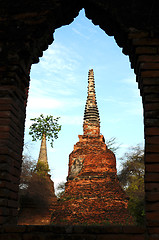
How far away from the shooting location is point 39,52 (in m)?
4.94

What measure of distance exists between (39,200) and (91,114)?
7.64 metres

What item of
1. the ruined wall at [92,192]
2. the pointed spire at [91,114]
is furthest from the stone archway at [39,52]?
the pointed spire at [91,114]

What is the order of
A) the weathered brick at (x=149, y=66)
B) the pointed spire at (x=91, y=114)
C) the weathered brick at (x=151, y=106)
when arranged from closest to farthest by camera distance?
the weathered brick at (x=151, y=106) < the weathered brick at (x=149, y=66) < the pointed spire at (x=91, y=114)

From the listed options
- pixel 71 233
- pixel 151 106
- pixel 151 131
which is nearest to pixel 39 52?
pixel 151 106

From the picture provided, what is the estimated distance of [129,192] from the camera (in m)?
20.8

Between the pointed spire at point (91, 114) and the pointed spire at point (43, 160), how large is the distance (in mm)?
5366

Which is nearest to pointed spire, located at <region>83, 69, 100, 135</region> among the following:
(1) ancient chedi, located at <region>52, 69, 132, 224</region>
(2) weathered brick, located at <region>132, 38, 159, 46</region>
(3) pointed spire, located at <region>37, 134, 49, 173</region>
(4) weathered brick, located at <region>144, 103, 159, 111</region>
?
(1) ancient chedi, located at <region>52, 69, 132, 224</region>

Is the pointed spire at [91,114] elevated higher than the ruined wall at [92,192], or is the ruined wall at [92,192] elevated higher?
the pointed spire at [91,114]

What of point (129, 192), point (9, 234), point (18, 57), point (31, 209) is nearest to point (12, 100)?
point (18, 57)

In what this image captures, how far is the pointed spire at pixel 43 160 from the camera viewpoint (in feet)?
72.1

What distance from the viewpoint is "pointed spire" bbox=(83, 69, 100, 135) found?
64.3ft

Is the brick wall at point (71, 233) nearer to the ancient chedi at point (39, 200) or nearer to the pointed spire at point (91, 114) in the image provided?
the ancient chedi at point (39, 200)

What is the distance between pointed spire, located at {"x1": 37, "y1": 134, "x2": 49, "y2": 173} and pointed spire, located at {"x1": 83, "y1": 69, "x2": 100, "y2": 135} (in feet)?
17.6

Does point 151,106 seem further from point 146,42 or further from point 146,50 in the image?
point 146,42
